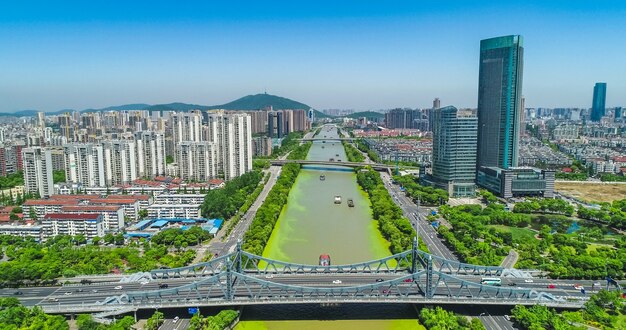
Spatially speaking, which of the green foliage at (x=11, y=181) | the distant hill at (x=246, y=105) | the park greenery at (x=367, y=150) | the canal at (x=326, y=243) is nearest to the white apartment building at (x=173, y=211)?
the canal at (x=326, y=243)

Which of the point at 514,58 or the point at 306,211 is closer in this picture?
the point at 306,211

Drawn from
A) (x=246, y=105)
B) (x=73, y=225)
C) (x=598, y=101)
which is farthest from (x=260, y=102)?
(x=73, y=225)

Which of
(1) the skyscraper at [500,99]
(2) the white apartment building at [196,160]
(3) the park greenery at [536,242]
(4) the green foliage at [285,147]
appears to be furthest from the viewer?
(4) the green foliage at [285,147]

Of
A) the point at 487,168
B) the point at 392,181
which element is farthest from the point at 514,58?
the point at 392,181

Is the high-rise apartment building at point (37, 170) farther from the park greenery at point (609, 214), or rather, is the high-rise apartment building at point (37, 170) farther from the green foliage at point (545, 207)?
the park greenery at point (609, 214)

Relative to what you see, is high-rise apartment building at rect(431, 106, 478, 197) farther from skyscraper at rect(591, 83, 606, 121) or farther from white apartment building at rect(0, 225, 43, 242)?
skyscraper at rect(591, 83, 606, 121)

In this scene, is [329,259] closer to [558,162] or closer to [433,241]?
[433,241]
